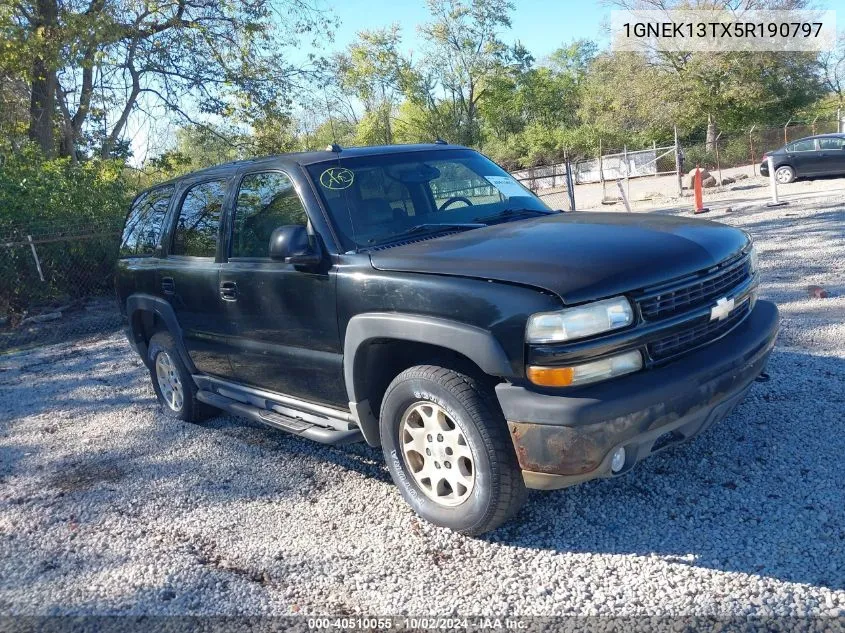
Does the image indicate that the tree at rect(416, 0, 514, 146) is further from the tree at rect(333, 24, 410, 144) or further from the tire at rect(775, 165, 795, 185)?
the tire at rect(775, 165, 795, 185)

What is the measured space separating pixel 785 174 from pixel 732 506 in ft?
72.1

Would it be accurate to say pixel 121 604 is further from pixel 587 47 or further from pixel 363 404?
pixel 587 47

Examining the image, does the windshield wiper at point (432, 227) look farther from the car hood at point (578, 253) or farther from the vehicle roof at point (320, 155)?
the vehicle roof at point (320, 155)

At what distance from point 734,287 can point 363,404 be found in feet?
6.52

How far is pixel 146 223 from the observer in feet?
18.1

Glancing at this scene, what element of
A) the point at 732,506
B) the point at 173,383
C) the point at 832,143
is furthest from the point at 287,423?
the point at 832,143

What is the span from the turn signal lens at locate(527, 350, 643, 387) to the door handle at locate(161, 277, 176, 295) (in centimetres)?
310

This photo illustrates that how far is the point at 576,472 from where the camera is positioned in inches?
111

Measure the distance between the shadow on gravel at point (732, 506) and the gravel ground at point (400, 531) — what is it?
0.01m

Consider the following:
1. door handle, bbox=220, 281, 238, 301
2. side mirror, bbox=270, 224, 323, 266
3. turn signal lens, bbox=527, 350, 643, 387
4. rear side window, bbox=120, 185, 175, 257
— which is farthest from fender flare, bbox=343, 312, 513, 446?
rear side window, bbox=120, 185, 175, 257

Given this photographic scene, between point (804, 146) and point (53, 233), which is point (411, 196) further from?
point (804, 146)

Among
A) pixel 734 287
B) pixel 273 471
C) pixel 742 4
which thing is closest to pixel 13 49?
pixel 273 471

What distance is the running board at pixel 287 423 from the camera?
12.1 feet

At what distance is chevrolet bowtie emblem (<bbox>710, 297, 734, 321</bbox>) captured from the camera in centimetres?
321
